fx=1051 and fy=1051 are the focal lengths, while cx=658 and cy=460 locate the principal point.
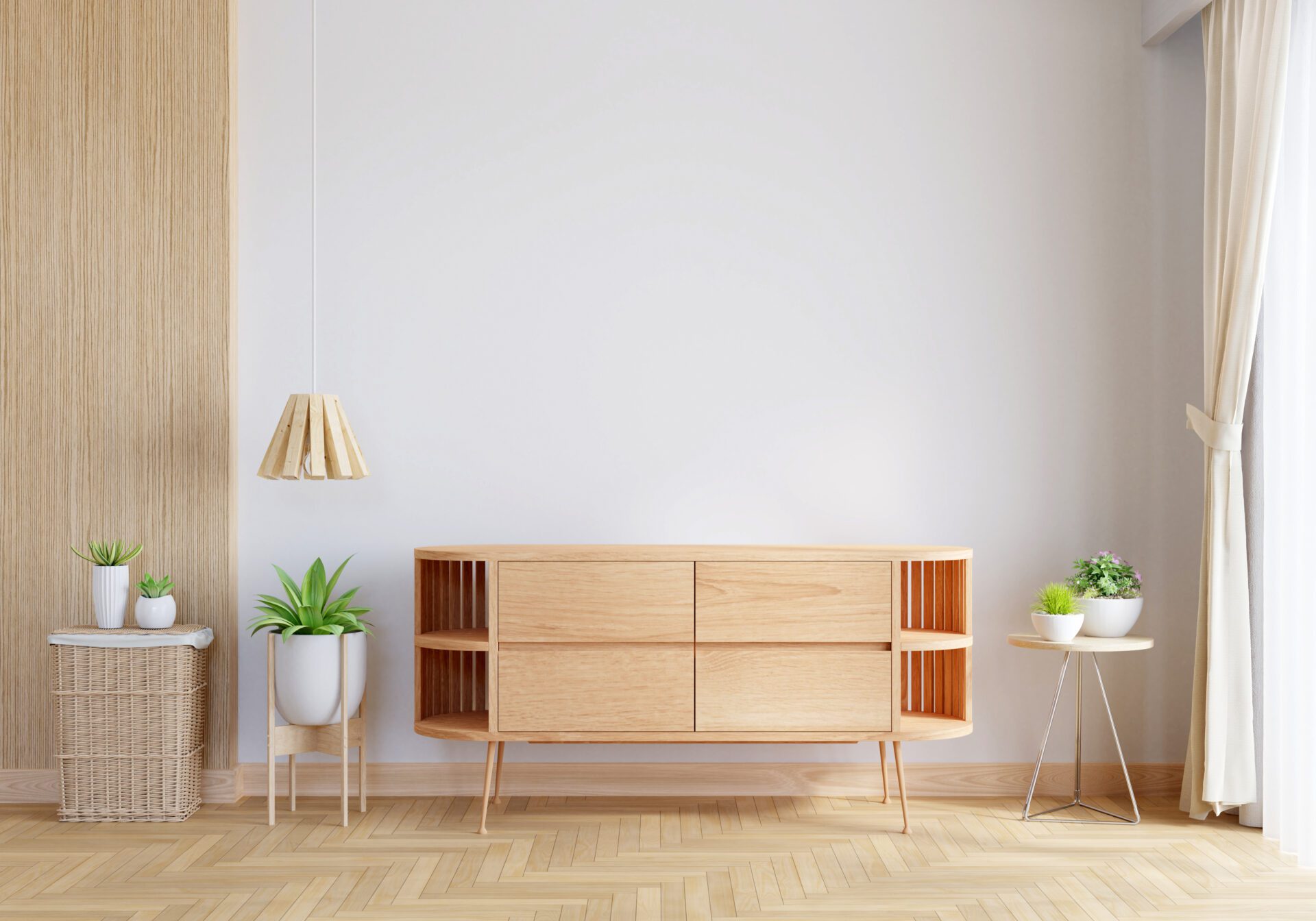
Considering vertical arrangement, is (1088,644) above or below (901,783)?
above

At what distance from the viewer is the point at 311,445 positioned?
3.37 meters

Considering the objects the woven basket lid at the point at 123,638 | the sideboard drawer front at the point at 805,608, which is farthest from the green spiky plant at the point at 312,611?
the sideboard drawer front at the point at 805,608

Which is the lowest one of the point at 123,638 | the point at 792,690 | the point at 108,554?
the point at 792,690

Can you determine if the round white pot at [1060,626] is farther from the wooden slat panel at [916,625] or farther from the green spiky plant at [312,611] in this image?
the green spiky plant at [312,611]

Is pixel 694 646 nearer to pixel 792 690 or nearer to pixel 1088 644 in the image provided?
pixel 792 690

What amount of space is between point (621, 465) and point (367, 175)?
138cm

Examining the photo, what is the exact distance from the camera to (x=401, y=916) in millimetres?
2611

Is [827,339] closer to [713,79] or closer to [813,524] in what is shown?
[813,524]

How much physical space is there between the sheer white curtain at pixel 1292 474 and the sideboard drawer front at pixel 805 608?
1.17 meters

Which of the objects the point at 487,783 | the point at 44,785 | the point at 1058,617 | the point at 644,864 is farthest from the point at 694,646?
the point at 44,785

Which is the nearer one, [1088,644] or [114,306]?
[1088,644]

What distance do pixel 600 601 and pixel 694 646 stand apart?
319mm

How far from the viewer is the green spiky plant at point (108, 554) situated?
136 inches

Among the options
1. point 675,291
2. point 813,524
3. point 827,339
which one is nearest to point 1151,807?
point 813,524
